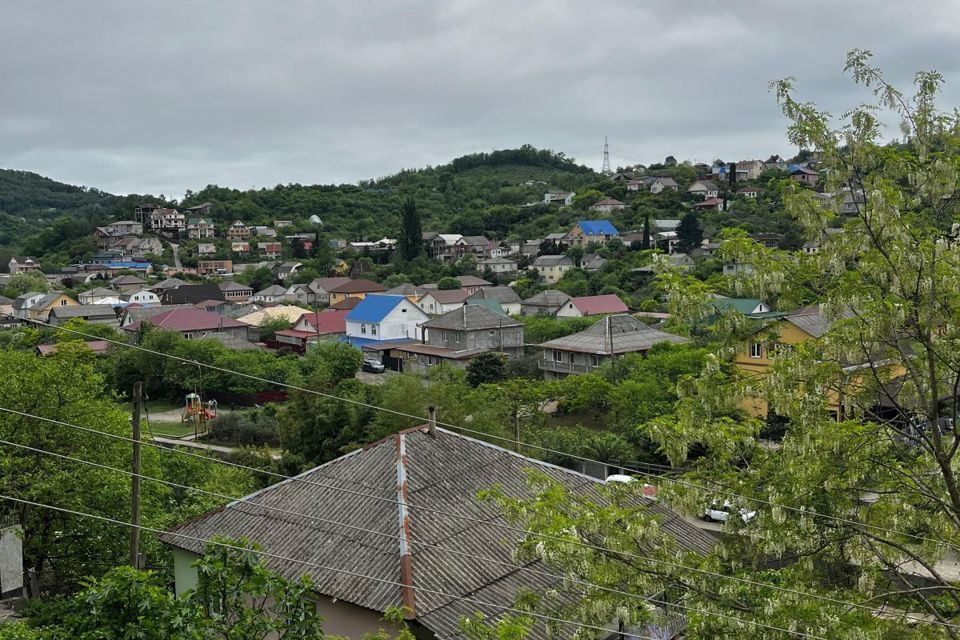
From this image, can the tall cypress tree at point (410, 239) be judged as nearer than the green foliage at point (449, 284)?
No

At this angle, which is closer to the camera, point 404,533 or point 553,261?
point 404,533

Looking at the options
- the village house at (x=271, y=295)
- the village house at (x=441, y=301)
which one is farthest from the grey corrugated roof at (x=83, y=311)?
the village house at (x=441, y=301)

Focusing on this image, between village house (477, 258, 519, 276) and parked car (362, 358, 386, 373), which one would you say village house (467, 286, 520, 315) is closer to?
parked car (362, 358, 386, 373)

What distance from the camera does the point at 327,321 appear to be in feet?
Answer: 162

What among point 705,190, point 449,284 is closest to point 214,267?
point 449,284

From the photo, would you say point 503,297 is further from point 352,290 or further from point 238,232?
point 238,232

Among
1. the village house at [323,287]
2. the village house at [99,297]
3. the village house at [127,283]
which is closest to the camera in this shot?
the village house at [99,297]

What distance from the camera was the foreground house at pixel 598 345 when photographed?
33.5 meters

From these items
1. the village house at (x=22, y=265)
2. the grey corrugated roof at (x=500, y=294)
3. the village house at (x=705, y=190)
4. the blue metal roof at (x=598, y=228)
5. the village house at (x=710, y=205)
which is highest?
the village house at (x=705, y=190)

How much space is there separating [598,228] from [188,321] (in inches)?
1649

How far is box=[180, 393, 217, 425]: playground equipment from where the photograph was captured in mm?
30531

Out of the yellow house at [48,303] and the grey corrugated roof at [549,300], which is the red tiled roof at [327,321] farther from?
the yellow house at [48,303]

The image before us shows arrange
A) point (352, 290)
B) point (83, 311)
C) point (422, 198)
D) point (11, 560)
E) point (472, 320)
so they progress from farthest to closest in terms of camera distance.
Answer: point (422, 198), point (352, 290), point (83, 311), point (472, 320), point (11, 560)

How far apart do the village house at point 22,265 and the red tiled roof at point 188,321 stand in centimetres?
4499
